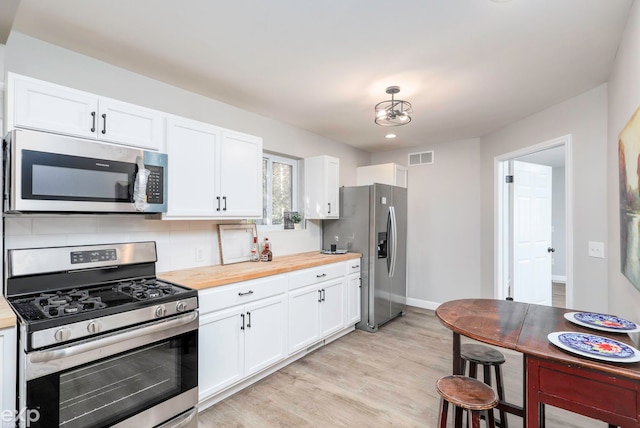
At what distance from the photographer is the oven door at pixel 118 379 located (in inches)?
55.7

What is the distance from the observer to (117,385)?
5.49 feet

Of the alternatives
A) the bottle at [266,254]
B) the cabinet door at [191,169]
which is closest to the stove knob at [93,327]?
the cabinet door at [191,169]

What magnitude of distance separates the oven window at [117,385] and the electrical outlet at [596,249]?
3171mm

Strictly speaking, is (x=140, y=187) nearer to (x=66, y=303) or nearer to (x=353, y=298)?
(x=66, y=303)

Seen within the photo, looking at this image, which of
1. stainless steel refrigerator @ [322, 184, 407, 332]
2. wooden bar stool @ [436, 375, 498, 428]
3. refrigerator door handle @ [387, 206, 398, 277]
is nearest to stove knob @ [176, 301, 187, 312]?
wooden bar stool @ [436, 375, 498, 428]

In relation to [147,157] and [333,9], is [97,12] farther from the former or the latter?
[333,9]

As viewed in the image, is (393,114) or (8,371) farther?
(393,114)

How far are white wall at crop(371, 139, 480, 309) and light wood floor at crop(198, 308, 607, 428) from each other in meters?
1.28

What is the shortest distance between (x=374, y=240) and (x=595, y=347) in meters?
2.57

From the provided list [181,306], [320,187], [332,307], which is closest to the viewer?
[181,306]

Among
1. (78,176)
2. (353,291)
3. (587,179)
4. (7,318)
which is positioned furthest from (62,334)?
(587,179)

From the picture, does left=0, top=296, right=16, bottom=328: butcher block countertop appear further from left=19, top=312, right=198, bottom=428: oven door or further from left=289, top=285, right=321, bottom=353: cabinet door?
left=289, top=285, right=321, bottom=353: cabinet door

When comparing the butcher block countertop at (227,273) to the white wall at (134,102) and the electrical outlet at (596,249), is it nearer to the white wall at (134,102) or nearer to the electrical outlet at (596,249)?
the white wall at (134,102)

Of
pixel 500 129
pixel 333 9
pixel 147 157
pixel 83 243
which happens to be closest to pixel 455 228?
pixel 500 129
